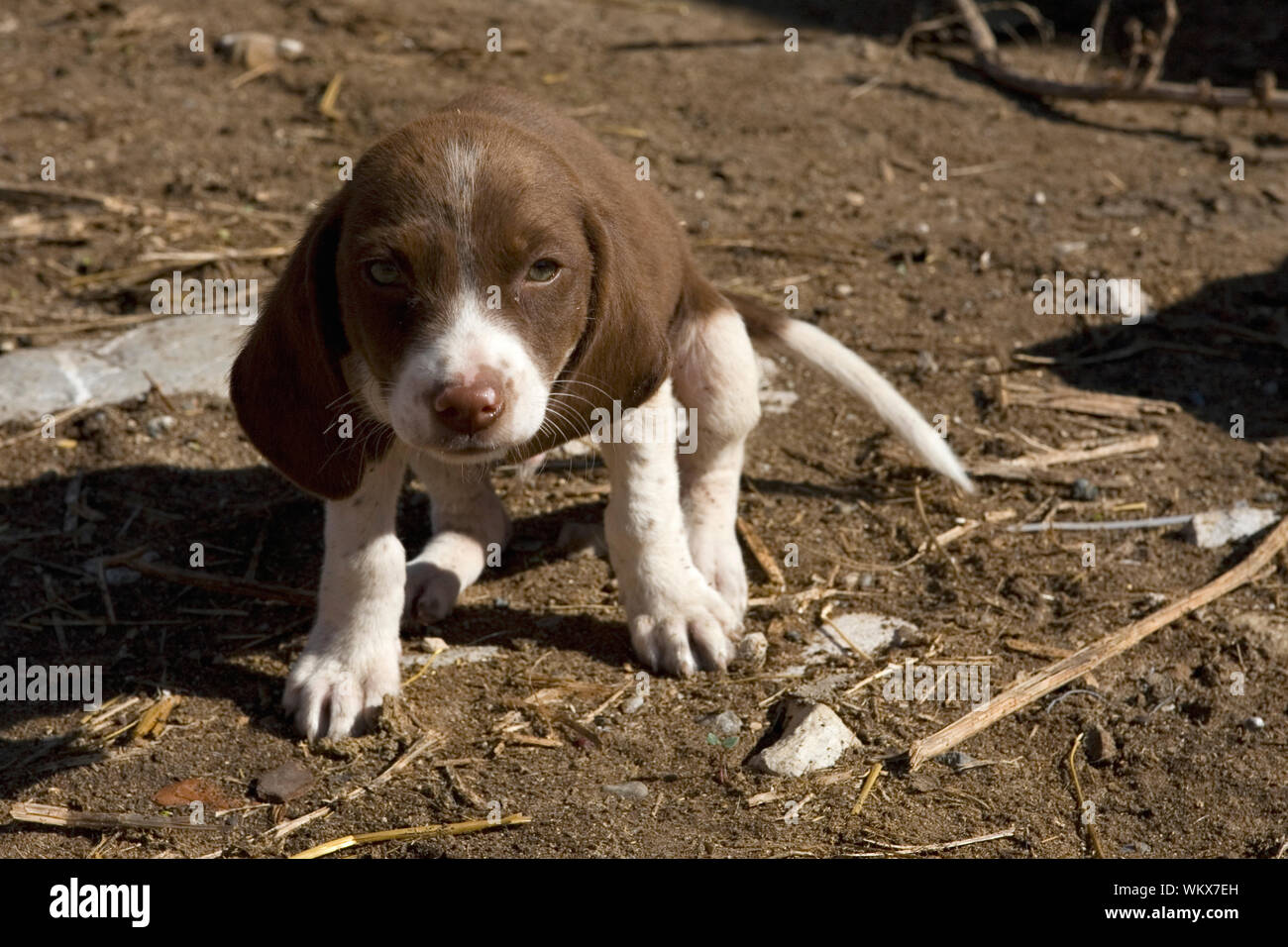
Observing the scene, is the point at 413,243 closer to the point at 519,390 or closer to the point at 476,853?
the point at 519,390

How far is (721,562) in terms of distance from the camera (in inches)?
197

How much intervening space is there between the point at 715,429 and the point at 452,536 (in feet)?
3.25

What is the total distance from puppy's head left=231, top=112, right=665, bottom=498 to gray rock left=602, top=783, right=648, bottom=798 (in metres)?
0.97

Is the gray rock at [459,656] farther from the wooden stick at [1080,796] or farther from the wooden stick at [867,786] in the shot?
the wooden stick at [1080,796]

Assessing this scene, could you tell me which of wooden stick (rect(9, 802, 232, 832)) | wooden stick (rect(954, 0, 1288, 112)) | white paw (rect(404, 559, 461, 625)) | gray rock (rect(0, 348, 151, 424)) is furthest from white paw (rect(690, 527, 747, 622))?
wooden stick (rect(954, 0, 1288, 112))

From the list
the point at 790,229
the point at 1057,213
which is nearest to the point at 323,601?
the point at 790,229

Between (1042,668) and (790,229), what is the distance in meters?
3.54

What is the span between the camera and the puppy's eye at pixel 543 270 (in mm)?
3738

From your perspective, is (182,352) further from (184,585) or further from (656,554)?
(656,554)

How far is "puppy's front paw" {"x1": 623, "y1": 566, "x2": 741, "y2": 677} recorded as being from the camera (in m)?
4.55

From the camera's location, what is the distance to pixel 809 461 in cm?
583

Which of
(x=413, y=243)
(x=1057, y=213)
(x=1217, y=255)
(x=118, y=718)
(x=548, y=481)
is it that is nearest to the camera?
(x=413, y=243)

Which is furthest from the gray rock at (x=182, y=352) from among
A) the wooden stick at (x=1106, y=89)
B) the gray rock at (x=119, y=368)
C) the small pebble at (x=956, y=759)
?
the wooden stick at (x=1106, y=89)

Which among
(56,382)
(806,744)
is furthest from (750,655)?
(56,382)
